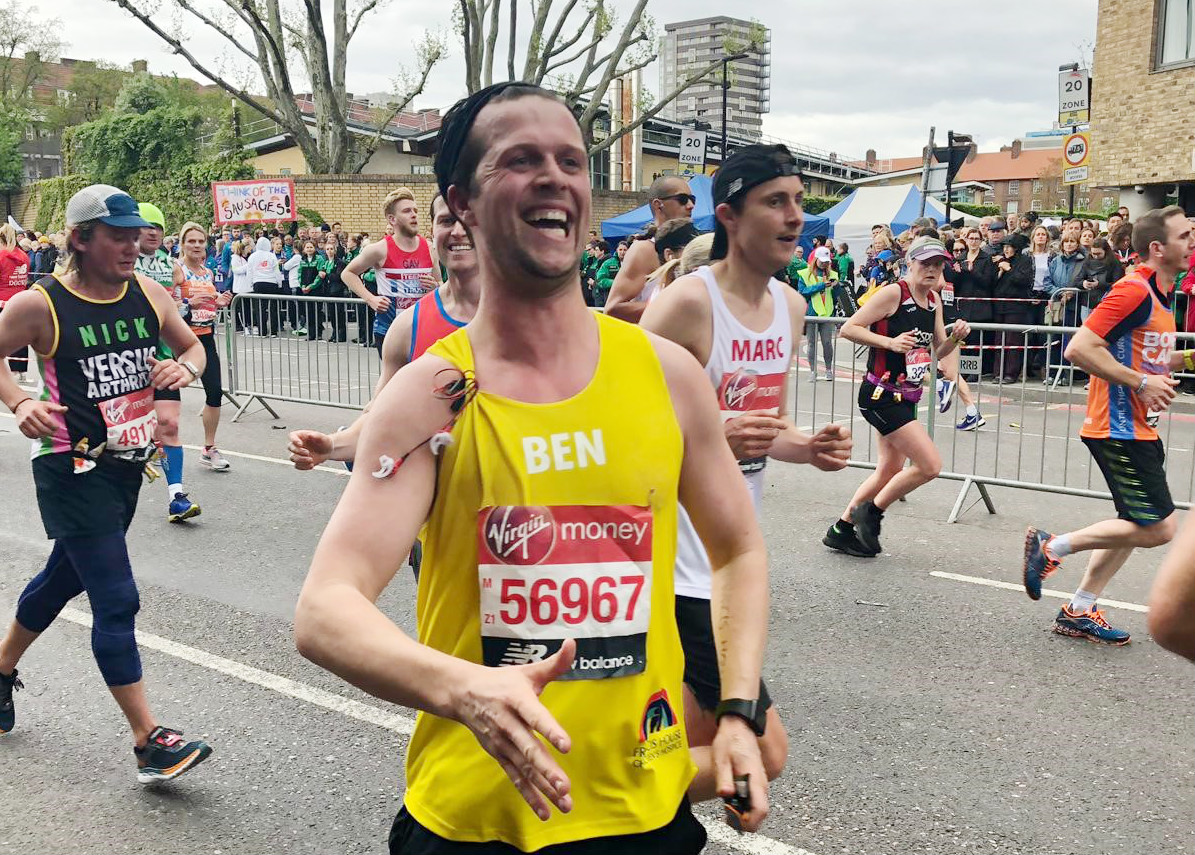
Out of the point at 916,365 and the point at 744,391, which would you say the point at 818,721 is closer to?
the point at 744,391

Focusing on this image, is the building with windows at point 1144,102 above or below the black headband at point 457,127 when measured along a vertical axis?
above

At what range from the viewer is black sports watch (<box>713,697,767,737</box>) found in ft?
6.35

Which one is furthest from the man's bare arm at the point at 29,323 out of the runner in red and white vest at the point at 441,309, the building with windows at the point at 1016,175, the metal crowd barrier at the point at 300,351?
the building with windows at the point at 1016,175

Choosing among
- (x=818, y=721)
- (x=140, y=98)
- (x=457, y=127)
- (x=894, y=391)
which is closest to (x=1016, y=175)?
(x=140, y=98)

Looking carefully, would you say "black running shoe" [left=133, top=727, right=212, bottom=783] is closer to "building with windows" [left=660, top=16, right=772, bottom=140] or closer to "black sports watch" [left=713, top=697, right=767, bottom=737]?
"black sports watch" [left=713, top=697, right=767, bottom=737]

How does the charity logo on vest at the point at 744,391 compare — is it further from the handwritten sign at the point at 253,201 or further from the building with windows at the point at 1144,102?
the handwritten sign at the point at 253,201

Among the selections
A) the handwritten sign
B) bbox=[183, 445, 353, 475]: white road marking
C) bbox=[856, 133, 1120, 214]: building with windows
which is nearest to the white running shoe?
bbox=[183, 445, 353, 475]: white road marking

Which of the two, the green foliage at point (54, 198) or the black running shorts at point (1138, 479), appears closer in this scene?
the black running shorts at point (1138, 479)

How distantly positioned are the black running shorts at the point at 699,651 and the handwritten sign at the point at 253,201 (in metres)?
24.4

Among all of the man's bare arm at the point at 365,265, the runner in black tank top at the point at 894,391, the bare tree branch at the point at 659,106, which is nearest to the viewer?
Result: the runner in black tank top at the point at 894,391

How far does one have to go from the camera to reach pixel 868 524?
7.11 metres

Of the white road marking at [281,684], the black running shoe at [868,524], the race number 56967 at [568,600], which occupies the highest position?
the race number 56967 at [568,600]

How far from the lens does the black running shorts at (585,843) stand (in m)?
1.85

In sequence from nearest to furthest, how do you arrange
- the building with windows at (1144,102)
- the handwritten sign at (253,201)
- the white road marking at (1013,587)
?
the white road marking at (1013,587), the building with windows at (1144,102), the handwritten sign at (253,201)
